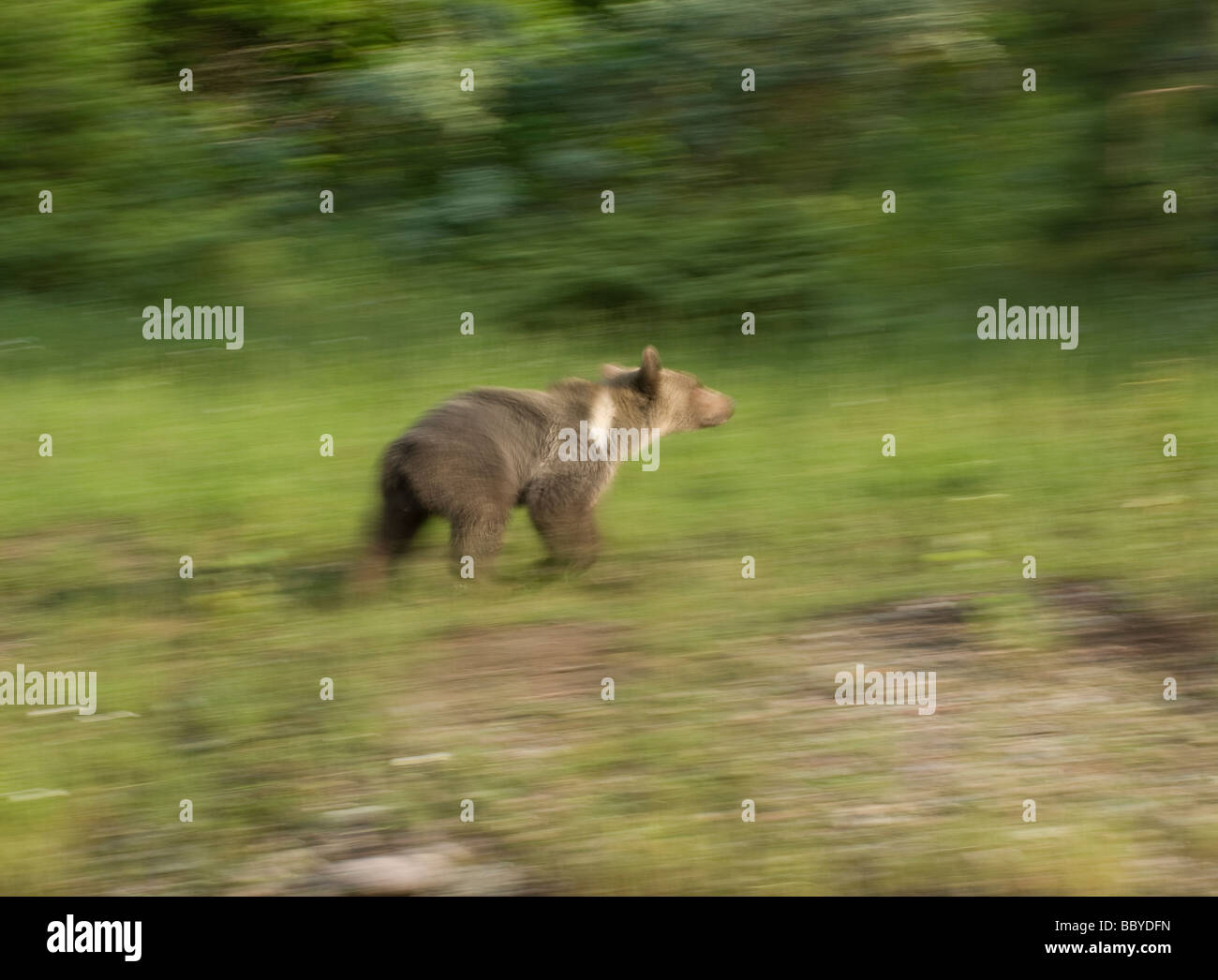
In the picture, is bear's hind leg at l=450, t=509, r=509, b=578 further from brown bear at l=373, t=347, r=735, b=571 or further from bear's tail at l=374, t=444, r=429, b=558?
bear's tail at l=374, t=444, r=429, b=558

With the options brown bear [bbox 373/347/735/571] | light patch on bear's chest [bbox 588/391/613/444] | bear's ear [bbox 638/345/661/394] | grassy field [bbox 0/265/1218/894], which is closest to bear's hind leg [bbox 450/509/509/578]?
brown bear [bbox 373/347/735/571]

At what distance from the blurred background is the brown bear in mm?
277

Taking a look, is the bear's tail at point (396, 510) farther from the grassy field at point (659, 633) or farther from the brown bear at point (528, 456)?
the grassy field at point (659, 633)

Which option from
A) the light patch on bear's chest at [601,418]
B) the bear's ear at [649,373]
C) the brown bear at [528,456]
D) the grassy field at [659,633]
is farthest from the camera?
the bear's ear at [649,373]

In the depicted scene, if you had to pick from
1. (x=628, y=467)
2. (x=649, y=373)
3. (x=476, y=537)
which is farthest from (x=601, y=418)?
(x=476, y=537)

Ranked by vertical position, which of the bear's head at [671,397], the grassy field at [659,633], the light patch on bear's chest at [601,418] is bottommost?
the grassy field at [659,633]

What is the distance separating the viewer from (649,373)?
24.3 feet

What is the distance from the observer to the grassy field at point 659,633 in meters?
4.89

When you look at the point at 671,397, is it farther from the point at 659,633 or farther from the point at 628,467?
the point at 659,633

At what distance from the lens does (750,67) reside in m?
11.1

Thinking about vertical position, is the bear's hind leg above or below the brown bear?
below

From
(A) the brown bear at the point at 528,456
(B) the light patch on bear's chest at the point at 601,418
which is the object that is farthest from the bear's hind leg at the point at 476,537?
(B) the light patch on bear's chest at the point at 601,418

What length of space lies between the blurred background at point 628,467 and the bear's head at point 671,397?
352 mm

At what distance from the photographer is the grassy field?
4.89 meters
